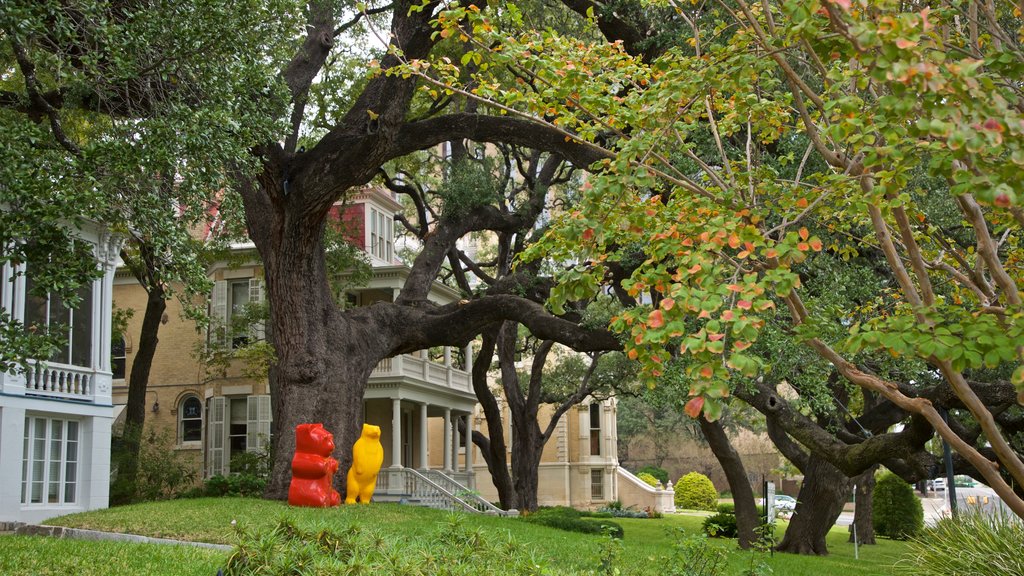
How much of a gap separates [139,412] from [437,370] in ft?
35.4

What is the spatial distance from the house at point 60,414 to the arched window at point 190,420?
13.4 meters

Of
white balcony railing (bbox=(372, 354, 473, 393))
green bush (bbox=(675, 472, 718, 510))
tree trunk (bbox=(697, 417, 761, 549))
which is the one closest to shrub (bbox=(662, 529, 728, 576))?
tree trunk (bbox=(697, 417, 761, 549))

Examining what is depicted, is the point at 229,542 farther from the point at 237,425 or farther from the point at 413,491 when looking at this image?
the point at 237,425

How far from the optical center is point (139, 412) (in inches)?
1048

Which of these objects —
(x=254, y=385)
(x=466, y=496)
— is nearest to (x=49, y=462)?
(x=466, y=496)

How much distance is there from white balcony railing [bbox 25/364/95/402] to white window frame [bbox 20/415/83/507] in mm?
549

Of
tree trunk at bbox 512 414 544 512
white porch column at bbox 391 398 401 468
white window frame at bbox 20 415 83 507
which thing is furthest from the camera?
tree trunk at bbox 512 414 544 512

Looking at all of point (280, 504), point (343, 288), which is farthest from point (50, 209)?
point (343, 288)

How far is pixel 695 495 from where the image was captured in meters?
52.1

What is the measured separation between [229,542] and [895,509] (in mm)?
31162

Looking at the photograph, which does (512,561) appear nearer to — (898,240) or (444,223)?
(898,240)

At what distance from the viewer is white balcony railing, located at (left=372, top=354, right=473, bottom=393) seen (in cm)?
3084

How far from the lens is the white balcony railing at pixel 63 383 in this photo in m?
18.8

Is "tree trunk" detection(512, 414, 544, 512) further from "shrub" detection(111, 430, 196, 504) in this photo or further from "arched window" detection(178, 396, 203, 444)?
"arched window" detection(178, 396, 203, 444)
